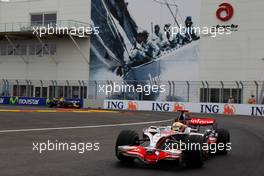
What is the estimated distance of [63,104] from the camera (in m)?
42.9

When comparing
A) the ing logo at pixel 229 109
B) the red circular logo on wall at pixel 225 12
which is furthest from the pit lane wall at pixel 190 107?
the red circular logo on wall at pixel 225 12

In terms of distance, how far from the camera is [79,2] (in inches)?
1939

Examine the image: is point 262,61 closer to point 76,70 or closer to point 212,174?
point 76,70

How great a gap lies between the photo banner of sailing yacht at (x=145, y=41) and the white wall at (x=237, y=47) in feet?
2.94

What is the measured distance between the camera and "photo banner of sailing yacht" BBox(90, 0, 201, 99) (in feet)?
142

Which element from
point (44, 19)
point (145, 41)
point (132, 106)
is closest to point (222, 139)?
point (132, 106)

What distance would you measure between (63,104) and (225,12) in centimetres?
1615

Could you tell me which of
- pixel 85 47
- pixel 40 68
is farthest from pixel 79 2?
pixel 40 68

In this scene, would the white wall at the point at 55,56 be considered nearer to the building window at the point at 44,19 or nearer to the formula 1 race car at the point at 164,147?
the building window at the point at 44,19

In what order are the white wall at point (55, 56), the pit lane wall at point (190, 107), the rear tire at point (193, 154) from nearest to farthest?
the rear tire at point (193, 154) → the pit lane wall at point (190, 107) → the white wall at point (55, 56)

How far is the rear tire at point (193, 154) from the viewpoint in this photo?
9010 mm

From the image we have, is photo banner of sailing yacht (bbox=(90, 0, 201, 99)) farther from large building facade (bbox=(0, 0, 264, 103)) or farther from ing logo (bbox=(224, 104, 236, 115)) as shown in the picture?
ing logo (bbox=(224, 104, 236, 115))

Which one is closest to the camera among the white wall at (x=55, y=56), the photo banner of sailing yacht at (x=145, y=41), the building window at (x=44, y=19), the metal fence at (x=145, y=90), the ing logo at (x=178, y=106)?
the ing logo at (x=178, y=106)

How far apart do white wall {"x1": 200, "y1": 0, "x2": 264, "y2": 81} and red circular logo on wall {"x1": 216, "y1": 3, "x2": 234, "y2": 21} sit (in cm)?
31
